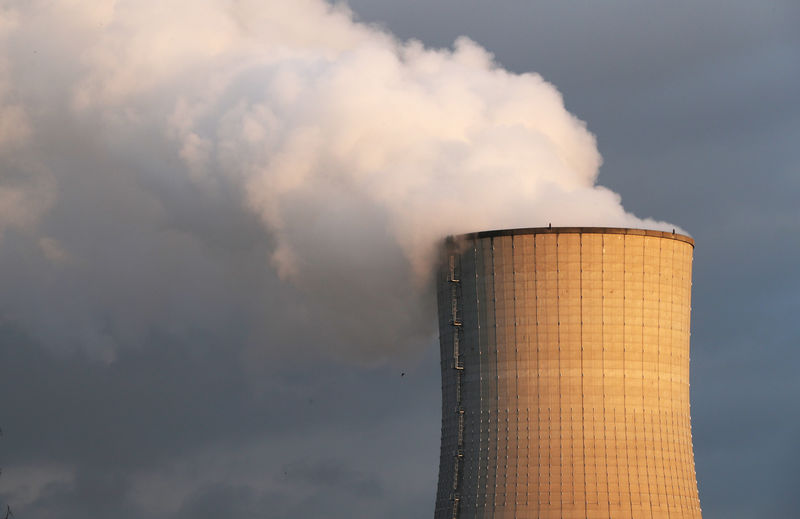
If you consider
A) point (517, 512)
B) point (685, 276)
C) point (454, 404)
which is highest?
point (685, 276)

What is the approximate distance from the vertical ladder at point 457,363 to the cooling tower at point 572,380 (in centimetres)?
4

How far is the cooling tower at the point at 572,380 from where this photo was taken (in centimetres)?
4791

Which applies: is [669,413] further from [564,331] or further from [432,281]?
[432,281]

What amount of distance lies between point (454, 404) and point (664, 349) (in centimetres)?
554

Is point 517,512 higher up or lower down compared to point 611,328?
lower down

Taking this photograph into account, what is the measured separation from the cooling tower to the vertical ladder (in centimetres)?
4

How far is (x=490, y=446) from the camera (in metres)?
48.5

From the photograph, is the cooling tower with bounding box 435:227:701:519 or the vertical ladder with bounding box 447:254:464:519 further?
the vertical ladder with bounding box 447:254:464:519

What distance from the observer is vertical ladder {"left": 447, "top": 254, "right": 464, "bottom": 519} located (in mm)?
49594

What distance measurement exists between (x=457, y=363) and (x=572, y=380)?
10.8 ft

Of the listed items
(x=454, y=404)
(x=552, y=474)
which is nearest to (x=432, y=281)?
(x=454, y=404)

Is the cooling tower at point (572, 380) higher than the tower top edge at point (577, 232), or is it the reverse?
the tower top edge at point (577, 232)

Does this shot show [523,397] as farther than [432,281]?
No

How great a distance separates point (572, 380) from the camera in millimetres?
48594
